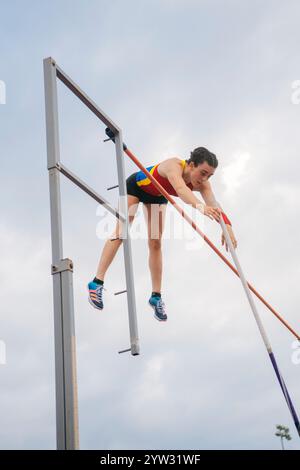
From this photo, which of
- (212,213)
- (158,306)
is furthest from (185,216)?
(158,306)

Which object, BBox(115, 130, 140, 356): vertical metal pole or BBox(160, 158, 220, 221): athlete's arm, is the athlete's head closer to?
BBox(160, 158, 220, 221): athlete's arm

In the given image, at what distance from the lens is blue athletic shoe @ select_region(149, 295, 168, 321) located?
27.6 feet

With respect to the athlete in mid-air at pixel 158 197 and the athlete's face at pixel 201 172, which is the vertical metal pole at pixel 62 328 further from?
the athlete's face at pixel 201 172

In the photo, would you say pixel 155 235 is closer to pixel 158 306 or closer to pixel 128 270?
pixel 158 306

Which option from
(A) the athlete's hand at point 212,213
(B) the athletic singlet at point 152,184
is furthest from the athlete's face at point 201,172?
(A) the athlete's hand at point 212,213

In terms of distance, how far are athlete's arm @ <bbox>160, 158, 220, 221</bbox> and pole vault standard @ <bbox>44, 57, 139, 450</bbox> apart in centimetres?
89

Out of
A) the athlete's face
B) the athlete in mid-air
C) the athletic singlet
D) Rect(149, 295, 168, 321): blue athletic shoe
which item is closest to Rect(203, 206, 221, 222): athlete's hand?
the athlete in mid-air

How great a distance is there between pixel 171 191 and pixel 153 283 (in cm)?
120

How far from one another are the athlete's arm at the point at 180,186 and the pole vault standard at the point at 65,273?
34.9 inches

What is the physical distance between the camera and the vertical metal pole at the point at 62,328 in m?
4.62

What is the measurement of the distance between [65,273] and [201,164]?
3.19 meters
